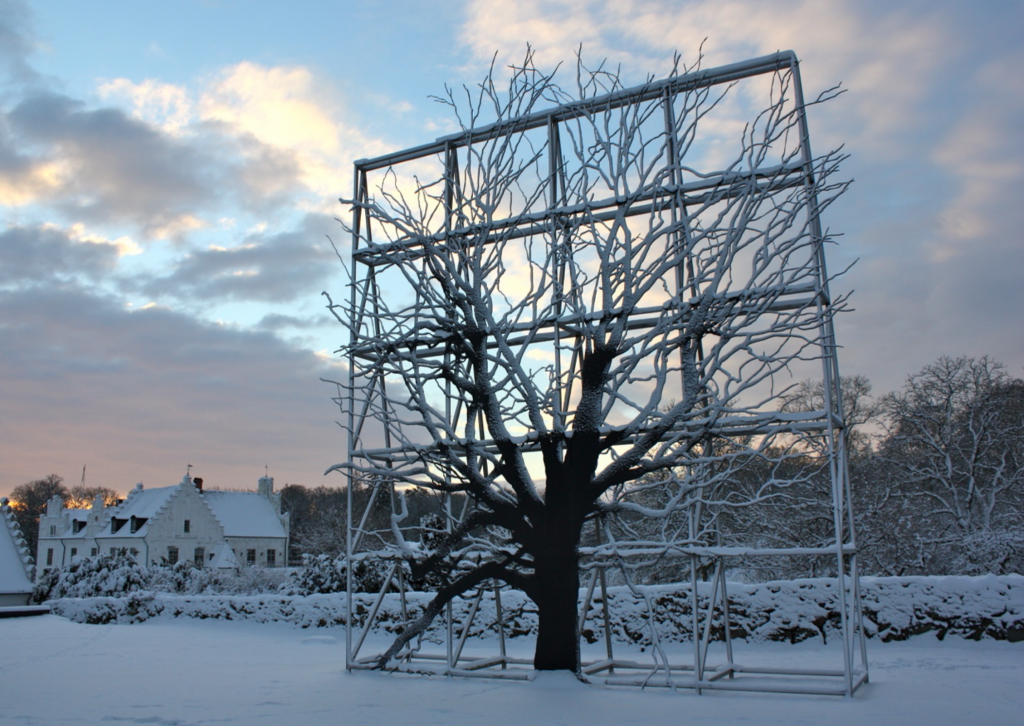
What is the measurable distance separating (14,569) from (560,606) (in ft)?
83.4

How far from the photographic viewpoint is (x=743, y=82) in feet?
32.8

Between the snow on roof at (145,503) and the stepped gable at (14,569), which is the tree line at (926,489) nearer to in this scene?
the stepped gable at (14,569)

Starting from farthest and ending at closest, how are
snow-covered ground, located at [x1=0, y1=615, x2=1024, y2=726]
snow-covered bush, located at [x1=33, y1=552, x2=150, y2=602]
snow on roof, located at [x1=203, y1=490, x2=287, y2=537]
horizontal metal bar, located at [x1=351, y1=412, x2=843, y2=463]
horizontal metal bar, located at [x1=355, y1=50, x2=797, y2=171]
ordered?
snow on roof, located at [x1=203, y1=490, x2=287, y2=537] → snow-covered bush, located at [x1=33, y1=552, x2=150, y2=602] → horizontal metal bar, located at [x1=355, y1=50, x2=797, y2=171] → horizontal metal bar, located at [x1=351, y1=412, x2=843, y2=463] → snow-covered ground, located at [x1=0, y1=615, x2=1024, y2=726]

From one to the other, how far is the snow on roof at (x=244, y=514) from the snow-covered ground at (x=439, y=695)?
93.5 feet

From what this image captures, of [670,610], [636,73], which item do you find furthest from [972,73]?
[670,610]

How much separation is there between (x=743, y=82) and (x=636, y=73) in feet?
4.71

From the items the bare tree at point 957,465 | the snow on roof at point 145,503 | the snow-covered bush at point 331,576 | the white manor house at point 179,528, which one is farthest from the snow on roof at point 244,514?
the bare tree at point 957,465

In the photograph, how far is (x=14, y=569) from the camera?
25.8m

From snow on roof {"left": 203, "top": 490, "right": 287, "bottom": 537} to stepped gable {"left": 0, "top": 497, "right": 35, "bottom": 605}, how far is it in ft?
38.2

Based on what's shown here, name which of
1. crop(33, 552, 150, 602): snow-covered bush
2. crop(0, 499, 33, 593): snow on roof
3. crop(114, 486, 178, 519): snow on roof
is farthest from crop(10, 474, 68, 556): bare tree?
crop(33, 552, 150, 602): snow-covered bush

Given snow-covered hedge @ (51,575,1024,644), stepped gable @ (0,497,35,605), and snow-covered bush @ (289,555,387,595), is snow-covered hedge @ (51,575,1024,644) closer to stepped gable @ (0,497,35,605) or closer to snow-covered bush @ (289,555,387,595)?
snow-covered bush @ (289,555,387,595)

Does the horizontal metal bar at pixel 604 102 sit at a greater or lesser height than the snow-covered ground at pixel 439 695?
greater

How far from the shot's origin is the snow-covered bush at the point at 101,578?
20328 millimetres

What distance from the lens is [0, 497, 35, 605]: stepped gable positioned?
83.0 feet
